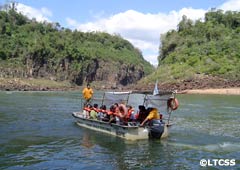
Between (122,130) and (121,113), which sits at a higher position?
(121,113)

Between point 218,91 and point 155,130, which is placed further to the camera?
point 218,91

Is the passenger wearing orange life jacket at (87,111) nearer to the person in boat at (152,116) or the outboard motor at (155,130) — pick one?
the person in boat at (152,116)

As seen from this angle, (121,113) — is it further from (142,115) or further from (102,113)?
(102,113)

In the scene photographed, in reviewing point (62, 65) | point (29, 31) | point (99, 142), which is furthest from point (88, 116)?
point (29, 31)

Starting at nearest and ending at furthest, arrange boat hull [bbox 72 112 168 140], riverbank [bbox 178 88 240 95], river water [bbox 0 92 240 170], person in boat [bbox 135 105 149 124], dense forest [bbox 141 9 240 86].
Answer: river water [bbox 0 92 240 170] < boat hull [bbox 72 112 168 140] < person in boat [bbox 135 105 149 124] < riverbank [bbox 178 88 240 95] < dense forest [bbox 141 9 240 86]

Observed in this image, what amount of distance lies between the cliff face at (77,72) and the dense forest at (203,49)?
148ft

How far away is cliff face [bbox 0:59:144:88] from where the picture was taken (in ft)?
466

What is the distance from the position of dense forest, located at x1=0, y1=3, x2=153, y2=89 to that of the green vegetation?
152 feet

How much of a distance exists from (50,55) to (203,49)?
67004mm

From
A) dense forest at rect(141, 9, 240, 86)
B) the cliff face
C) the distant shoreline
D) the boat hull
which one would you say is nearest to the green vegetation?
dense forest at rect(141, 9, 240, 86)

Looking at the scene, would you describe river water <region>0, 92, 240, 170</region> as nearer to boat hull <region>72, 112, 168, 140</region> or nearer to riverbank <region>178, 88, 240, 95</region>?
boat hull <region>72, 112, 168, 140</region>

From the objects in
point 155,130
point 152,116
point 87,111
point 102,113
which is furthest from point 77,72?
point 155,130


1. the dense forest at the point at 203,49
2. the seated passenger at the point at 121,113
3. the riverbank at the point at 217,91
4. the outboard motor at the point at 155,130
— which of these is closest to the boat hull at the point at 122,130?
the outboard motor at the point at 155,130

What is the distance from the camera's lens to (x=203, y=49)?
11294 centimetres
